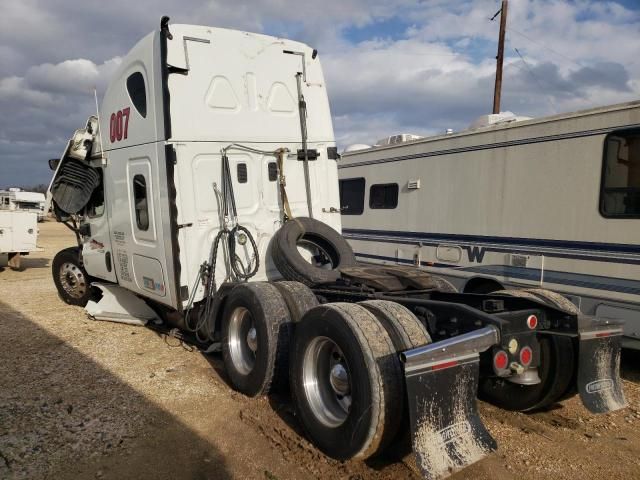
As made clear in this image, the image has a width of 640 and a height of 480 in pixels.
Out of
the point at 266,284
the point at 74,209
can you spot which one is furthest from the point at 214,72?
the point at 74,209

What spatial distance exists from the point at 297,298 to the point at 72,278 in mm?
5486

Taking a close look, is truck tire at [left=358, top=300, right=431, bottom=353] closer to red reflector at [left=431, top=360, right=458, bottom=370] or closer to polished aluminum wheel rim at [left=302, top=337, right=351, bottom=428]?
red reflector at [left=431, top=360, right=458, bottom=370]

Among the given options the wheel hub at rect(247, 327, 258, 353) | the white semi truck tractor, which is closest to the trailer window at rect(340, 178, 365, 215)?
Result: the white semi truck tractor

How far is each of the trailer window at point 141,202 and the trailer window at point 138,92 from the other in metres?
0.76

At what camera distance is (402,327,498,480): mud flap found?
2.88 meters

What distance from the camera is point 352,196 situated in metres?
9.45

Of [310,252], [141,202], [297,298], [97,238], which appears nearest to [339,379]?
[297,298]

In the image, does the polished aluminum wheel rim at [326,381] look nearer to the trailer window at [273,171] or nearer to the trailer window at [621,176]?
the trailer window at [273,171]

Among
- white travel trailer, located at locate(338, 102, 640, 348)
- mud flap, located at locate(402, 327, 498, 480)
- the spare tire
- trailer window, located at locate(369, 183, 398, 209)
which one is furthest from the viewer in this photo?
trailer window, located at locate(369, 183, 398, 209)

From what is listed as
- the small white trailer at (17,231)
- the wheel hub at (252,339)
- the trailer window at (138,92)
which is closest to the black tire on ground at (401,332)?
the wheel hub at (252,339)

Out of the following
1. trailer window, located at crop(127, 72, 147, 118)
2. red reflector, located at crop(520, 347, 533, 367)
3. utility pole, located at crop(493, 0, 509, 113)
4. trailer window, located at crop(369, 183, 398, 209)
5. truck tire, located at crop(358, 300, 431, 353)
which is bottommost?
red reflector, located at crop(520, 347, 533, 367)

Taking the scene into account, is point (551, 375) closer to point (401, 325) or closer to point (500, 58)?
point (401, 325)

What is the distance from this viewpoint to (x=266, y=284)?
15.4ft

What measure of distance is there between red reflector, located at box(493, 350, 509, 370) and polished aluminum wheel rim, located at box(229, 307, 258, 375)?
2.27 meters
